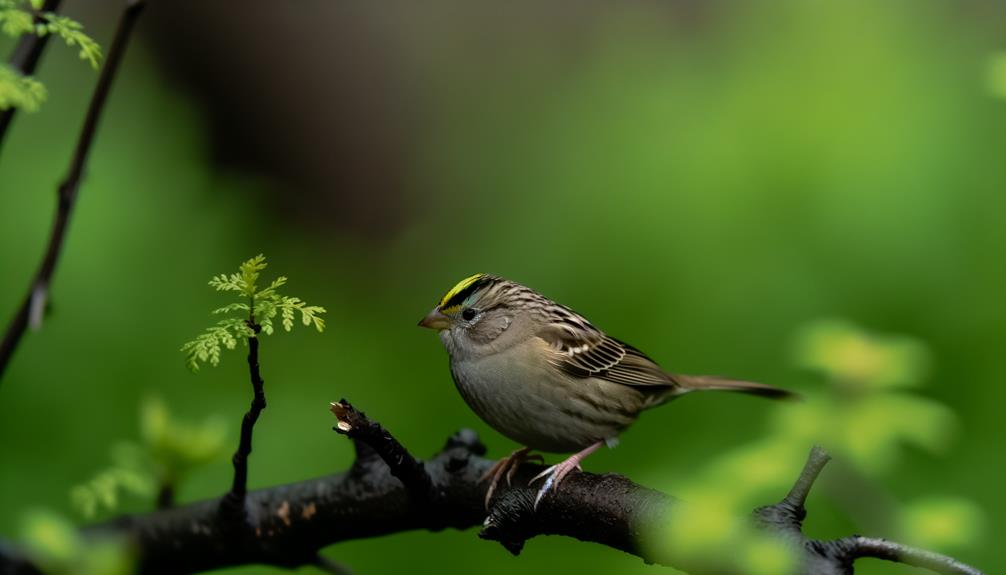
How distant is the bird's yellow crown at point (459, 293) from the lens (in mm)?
3096

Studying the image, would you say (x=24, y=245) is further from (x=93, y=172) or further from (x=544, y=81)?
(x=544, y=81)

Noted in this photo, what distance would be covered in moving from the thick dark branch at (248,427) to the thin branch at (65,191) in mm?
398

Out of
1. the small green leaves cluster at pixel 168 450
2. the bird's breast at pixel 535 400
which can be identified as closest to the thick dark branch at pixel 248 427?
the small green leaves cluster at pixel 168 450

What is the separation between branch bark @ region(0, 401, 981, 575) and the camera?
2.25 m

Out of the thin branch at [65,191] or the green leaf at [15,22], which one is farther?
the thin branch at [65,191]

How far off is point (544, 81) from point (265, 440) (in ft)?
8.70

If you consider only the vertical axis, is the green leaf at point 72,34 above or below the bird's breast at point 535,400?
above

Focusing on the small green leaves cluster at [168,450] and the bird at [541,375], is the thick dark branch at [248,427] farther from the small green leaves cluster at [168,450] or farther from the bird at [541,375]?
the bird at [541,375]

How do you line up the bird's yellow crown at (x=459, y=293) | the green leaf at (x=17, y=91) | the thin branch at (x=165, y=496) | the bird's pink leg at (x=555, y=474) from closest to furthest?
1. the green leaf at (x=17, y=91)
2. the bird's pink leg at (x=555, y=474)
3. the thin branch at (x=165, y=496)
4. the bird's yellow crown at (x=459, y=293)

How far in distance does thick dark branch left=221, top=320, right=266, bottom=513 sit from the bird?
21.5 inches

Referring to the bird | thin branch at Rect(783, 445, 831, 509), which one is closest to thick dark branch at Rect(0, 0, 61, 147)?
the bird

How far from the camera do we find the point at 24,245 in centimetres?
425

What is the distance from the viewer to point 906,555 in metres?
1.54

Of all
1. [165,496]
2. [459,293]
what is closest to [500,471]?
[459,293]
